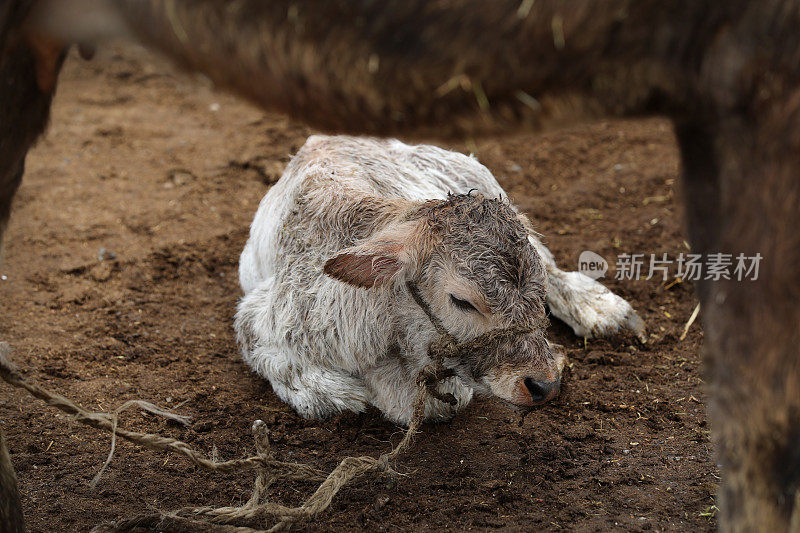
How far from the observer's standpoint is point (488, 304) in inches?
153

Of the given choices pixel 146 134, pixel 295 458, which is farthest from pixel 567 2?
pixel 146 134

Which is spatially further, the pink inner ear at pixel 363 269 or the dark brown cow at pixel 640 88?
the pink inner ear at pixel 363 269

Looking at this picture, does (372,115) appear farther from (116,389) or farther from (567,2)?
(116,389)

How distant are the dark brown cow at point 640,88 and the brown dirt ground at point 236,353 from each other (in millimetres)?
367

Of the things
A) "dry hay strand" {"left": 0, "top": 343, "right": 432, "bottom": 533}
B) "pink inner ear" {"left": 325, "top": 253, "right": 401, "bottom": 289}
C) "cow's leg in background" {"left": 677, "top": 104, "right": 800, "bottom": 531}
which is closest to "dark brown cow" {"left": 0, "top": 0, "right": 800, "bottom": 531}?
"cow's leg in background" {"left": 677, "top": 104, "right": 800, "bottom": 531}

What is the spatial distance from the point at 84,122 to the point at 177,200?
7.78 feet

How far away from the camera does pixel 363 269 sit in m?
4.03

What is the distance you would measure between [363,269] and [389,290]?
0.31 meters

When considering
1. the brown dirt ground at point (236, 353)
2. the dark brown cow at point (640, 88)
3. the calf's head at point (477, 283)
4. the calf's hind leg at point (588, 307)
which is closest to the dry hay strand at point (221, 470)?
the brown dirt ground at point (236, 353)

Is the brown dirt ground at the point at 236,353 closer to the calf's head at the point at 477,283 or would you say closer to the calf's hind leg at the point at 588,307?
the calf's hind leg at the point at 588,307

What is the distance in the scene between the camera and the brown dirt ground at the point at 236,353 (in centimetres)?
381

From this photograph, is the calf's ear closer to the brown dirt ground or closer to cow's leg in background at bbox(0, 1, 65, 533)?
the brown dirt ground

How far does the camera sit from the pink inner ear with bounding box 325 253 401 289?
396cm

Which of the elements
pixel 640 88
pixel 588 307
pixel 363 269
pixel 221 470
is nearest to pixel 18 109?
pixel 221 470
